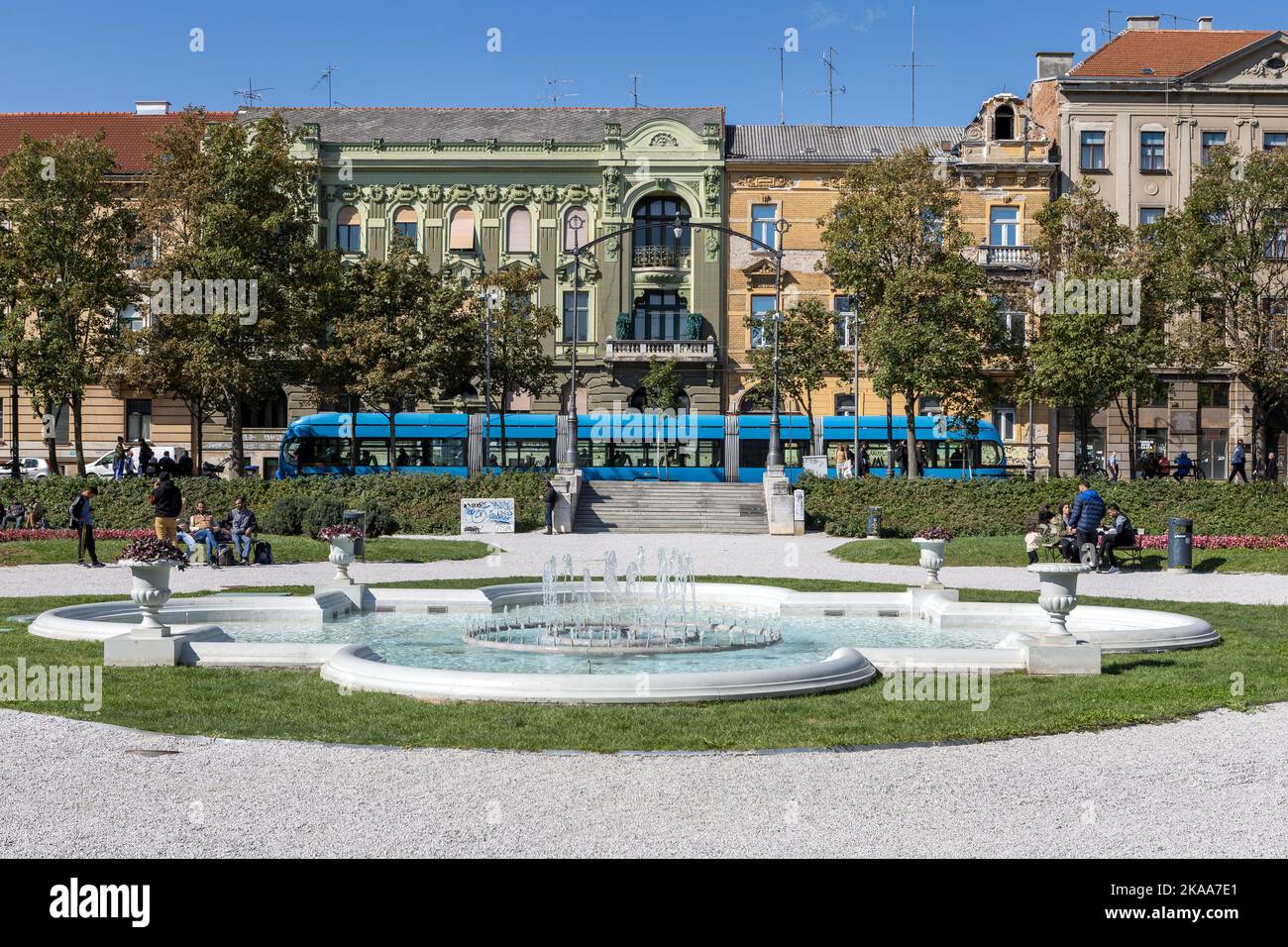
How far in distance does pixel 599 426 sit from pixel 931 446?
12569 mm

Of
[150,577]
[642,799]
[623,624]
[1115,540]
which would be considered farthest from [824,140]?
[642,799]

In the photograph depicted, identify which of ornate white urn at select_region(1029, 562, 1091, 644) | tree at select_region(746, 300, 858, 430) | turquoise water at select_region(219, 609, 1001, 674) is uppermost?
tree at select_region(746, 300, 858, 430)

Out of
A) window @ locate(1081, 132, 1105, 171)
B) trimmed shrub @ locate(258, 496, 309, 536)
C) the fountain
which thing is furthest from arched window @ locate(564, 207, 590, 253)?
the fountain

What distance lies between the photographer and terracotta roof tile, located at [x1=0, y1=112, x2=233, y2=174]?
5956 centimetres

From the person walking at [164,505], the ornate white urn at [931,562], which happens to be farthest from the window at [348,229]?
the ornate white urn at [931,562]

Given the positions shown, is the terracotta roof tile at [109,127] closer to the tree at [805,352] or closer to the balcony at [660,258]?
the balcony at [660,258]

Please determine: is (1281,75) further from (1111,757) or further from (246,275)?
(1111,757)

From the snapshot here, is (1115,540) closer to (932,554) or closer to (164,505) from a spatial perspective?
(932,554)

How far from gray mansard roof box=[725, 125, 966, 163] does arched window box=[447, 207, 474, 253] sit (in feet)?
39.6

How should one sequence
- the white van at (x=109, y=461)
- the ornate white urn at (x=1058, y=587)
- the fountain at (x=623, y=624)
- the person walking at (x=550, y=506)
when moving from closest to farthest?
the ornate white urn at (x=1058, y=587), the fountain at (x=623, y=624), the person walking at (x=550, y=506), the white van at (x=109, y=461)

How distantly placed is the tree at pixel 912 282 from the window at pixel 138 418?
31.1 meters

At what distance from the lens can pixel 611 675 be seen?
11719 millimetres

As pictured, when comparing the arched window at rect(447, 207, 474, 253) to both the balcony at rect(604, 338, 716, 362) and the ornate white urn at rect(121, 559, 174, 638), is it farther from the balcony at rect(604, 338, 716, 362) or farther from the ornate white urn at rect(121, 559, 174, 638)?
the ornate white urn at rect(121, 559, 174, 638)

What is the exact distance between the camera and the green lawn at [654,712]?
32.8 feet
